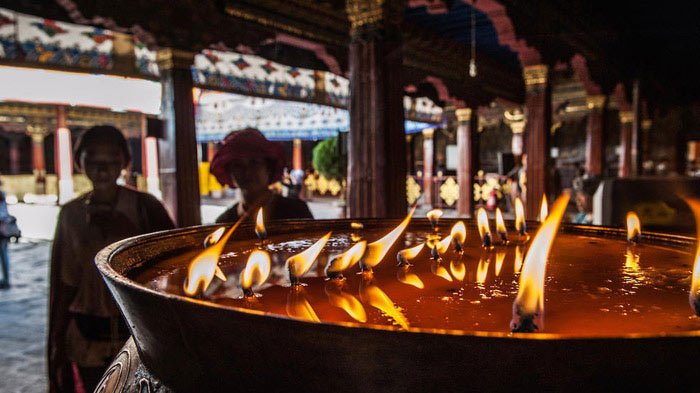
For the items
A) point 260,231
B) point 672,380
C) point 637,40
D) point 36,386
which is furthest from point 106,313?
point 637,40

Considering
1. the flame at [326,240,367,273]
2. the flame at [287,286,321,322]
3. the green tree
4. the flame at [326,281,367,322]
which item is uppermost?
the green tree

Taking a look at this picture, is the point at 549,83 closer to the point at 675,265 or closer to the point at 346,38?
the point at 346,38

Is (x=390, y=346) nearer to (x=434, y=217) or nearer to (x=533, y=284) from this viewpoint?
(x=533, y=284)

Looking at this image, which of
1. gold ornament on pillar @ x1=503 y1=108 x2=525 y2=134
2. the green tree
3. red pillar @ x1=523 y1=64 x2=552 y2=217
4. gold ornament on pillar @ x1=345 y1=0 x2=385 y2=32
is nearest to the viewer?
gold ornament on pillar @ x1=345 y1=0 x2=385 y2=32

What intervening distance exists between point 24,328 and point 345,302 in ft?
14.7

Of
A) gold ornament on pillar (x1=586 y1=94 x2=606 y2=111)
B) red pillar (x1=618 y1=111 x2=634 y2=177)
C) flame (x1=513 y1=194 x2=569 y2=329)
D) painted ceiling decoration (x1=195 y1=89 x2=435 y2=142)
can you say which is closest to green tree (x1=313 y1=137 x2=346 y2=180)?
painted ceiling decoration (x1=195 y1=89 x2=435 y2=142)

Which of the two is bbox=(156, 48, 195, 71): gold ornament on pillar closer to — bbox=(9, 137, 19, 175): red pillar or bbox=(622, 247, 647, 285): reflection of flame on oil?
bbox=(622, 247, 647, 285): reflection of flame on oil

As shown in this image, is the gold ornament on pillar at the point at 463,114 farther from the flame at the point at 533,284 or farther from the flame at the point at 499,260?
the flame at the point at 533,284

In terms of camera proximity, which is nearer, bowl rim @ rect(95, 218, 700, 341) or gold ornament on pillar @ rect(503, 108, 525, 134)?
bowl rim @ rect(95, 218, 700, 341)

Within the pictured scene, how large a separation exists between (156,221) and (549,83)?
249 inches

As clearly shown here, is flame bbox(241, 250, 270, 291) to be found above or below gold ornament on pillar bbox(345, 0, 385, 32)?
below

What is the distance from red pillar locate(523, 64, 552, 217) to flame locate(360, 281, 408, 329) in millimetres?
6444

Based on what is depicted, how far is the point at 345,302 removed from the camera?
724 mm

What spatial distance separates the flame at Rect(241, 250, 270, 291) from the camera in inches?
29.6
